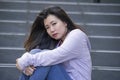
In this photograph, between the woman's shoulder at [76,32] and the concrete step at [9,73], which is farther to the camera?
the concrete step at [9,73]

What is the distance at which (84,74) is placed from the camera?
9.99 ft

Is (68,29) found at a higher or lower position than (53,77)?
higher

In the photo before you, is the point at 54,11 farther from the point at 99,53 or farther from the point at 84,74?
the point at 99,53

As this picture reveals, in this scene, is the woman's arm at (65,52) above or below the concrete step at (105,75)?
above

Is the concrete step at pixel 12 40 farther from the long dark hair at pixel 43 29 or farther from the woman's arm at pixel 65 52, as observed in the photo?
the woman's arm at pixel 65 52

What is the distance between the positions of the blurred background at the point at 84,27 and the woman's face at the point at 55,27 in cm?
237

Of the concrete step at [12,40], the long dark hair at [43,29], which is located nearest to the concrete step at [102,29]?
the concrete step at [12,40]

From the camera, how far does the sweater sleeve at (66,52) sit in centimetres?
297

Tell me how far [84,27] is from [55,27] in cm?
357

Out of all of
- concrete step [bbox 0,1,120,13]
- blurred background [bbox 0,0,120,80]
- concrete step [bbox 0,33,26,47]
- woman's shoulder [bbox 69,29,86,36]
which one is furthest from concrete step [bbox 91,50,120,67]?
woman's shoulder [bbox 69,29,86,36]

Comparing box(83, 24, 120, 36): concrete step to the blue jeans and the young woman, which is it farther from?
the blue jeans

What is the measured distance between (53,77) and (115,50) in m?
3.20

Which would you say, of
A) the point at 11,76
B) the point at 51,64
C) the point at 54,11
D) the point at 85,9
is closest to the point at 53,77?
the point at 51,64

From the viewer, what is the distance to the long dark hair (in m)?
3.12
